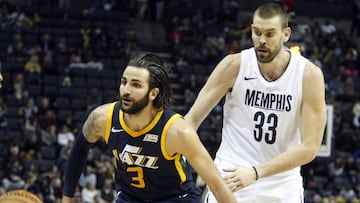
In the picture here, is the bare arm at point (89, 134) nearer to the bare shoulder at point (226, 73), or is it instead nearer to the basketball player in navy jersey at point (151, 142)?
the basketball player in navy jersey at point (151, 142)

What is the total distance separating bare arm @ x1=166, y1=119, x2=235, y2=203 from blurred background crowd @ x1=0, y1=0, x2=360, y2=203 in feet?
28.8

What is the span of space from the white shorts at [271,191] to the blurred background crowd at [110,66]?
8298mm

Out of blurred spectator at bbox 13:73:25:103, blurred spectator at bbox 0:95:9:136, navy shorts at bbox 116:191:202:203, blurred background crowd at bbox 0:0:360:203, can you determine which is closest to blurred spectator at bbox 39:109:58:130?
blurred background crowd at bbox 0:0:360:203

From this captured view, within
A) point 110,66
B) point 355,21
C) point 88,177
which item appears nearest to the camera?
point 88,177

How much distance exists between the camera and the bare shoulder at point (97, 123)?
5.28 meters

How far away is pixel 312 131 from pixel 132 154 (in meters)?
1.23

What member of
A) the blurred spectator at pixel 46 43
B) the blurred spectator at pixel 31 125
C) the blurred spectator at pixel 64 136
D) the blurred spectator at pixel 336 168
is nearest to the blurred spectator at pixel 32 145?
the blurred spectator at pixel 31 125

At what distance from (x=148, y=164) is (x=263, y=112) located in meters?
0.91

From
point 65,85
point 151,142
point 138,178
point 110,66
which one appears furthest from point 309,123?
point 110,66

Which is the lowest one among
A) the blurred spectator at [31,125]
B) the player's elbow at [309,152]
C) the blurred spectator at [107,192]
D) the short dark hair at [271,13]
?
the blurred spectator at [107,192]

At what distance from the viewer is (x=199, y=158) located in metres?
4.95

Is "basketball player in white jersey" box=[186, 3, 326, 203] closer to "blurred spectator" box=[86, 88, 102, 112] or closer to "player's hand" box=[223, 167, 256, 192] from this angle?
"player's hand" box=[223, 167, 256, 192]

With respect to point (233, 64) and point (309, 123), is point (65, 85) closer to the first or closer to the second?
point (233, 64)

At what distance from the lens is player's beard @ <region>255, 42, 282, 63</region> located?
5.20m
